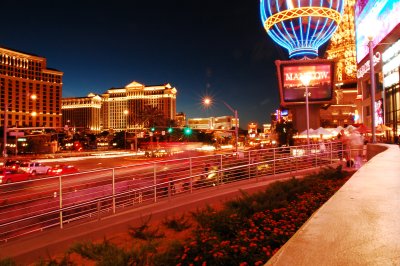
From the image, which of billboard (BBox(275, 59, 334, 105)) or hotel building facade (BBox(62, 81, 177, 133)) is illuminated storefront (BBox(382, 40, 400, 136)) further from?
hotel building facade (BBox(62, 81, 177, 133))

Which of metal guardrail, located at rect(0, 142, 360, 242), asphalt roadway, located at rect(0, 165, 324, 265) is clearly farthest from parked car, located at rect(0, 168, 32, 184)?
asphalt roadway, located at rect(0, 165, 324, 265)

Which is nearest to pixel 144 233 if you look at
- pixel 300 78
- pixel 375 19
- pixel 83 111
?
pixel 300 78

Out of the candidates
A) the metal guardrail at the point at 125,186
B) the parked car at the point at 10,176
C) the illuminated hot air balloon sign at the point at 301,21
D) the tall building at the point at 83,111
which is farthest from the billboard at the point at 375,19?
the tall building at the point at 83,111

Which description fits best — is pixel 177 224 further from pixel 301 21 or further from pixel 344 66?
pixel 344 66

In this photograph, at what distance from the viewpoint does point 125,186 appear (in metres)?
12.1

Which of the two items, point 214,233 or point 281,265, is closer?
Result: point 281,265

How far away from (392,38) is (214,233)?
5053 cm

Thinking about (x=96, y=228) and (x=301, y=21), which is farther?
(x=301, y=21)

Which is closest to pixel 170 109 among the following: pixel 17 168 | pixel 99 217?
pixel 17 168

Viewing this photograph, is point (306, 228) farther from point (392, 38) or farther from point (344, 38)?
point (344, 38)

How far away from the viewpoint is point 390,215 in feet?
13.2

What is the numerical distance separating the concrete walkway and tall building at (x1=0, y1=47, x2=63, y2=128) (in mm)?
126881

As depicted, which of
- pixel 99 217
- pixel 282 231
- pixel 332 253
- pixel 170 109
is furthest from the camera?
pixel 170 109

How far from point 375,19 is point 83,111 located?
Answer: 165m
